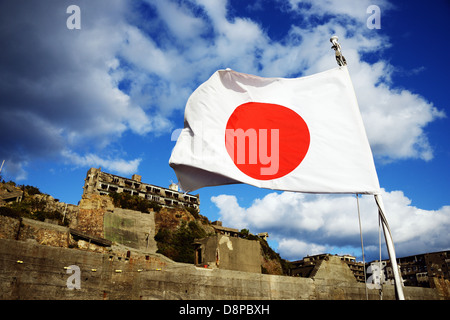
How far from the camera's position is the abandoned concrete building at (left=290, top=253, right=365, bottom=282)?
41188mm

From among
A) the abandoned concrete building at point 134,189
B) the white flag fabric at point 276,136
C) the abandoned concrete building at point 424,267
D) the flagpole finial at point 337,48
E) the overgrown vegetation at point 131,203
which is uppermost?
the abandoned concrete building at point 134,189

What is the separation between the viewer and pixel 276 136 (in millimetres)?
6297

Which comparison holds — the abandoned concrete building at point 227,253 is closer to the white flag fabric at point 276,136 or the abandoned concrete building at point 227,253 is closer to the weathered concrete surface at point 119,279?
the weathered concrete surface at point 119,279

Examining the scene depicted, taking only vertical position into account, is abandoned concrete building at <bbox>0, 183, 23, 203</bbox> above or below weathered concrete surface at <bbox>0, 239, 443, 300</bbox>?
above

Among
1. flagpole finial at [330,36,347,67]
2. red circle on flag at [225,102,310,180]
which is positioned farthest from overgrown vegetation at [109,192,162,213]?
flagpole finial at [330,36,347,67]

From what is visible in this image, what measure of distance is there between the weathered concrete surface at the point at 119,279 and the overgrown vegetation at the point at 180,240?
21.0 meters

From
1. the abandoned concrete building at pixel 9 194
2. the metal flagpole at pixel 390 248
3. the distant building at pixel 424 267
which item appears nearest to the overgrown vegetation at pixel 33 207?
the abandoned concrete building at pixel 9 194

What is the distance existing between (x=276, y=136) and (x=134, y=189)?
2566 inches

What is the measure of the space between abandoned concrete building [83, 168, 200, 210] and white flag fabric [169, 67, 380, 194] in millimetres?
59876

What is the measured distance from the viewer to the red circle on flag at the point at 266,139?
591 cm

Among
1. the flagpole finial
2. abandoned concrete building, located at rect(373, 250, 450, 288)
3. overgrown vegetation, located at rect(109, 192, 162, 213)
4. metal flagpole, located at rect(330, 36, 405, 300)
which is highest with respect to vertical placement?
overgrown vegetation, located at rect(109, 192, 162, 213)

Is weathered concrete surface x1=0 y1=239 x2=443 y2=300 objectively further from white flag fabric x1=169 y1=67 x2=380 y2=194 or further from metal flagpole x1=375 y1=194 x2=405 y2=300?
metal flagpole x1=375 y1=194 x2=405 y2=300

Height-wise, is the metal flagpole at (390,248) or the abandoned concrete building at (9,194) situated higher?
the abandoned concrete building at (9,194)
